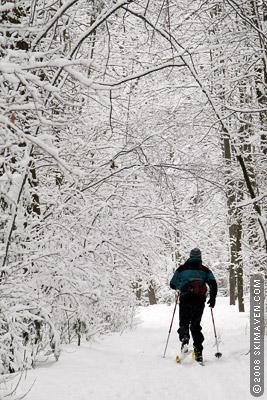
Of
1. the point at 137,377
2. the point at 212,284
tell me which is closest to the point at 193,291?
the point at 212,284

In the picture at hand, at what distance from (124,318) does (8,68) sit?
33.3ft

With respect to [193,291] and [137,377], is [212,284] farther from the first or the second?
[137,377]

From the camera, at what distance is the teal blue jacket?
7.24 m

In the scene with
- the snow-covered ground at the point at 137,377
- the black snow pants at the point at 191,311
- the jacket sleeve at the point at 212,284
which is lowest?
the snow-covered ground at the point at 137,377

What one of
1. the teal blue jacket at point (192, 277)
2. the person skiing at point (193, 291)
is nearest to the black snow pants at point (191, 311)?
the person skiing at point (193, 291)

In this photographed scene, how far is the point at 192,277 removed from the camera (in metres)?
7.24

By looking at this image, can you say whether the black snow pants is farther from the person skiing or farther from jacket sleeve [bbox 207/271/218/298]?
jacket sleeve [bbox 207/271/218/298]

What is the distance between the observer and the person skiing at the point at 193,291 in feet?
23.7

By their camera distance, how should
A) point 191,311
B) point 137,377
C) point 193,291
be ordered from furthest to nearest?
point 191,311 < point 193,291 < point 137,377

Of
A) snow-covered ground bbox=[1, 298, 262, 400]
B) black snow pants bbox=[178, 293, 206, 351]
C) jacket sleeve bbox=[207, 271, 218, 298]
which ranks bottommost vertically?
snow-covered ground bbox=[1, 298, 262, 400]

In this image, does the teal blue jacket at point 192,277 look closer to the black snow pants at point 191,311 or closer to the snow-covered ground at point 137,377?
the black snow pants at point 191,311

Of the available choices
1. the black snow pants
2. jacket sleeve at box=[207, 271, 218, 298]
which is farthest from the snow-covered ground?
jacket sleeve at box=[207, 271, 218, 298]

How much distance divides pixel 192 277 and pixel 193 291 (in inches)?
9.7

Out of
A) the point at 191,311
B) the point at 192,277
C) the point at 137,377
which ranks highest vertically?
the point at 192,277
